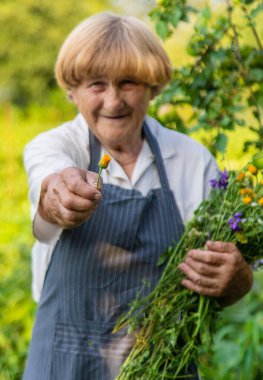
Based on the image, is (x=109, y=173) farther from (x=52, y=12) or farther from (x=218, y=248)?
(x=52, y=12)

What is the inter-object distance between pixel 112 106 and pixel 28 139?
7454 mm

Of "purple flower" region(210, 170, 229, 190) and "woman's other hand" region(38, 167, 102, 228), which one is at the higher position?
"woman's other hand" region(38, 167, 102, 228)

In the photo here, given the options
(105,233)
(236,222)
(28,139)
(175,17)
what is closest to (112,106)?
(105,233)

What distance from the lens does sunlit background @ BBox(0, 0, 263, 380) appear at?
3338 millimetres

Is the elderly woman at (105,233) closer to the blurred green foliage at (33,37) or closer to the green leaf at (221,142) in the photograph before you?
the green leaf at (221,142)

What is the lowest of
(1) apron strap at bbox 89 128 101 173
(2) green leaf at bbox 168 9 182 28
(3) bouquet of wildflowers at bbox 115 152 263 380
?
(3) bouquet of wildflowers at bbox 115 152 263 380

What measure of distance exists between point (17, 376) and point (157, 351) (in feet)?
5.88

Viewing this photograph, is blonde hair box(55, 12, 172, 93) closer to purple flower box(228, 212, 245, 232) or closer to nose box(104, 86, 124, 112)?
nose box(104, 86, 124, 112)

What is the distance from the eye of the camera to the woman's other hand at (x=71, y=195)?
1638 millimetres

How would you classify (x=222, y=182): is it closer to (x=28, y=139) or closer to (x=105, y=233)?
(x=105, y=233)

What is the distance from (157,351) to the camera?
1.96 meters

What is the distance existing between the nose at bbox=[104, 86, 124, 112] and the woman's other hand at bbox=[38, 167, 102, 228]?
1.00 feet

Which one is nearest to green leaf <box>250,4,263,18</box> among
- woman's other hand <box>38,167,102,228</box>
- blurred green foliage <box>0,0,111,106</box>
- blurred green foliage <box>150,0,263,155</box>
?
blurred green foliage <box>150,0,263,155</box>

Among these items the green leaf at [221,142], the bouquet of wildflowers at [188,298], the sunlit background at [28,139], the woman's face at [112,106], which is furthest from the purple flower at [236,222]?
the green leaf at [221,142]
